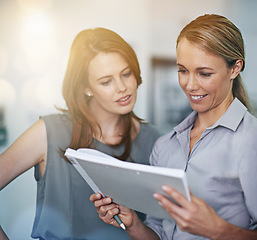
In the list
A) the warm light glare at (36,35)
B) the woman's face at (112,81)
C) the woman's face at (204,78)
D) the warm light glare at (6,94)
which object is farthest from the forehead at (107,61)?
the warm light glare at (6,94)

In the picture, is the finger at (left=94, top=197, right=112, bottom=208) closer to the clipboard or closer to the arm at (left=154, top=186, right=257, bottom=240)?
the clipboard

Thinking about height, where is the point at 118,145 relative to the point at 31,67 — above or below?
below

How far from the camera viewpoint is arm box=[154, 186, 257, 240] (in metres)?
0.60

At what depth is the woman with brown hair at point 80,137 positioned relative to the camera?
102cm

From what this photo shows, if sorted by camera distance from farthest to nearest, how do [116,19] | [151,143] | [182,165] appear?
[116,19] < [151,143] < [182,165]

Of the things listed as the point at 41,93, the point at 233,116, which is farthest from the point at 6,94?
the point at 233,116

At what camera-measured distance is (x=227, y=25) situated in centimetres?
78

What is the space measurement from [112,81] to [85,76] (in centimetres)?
11

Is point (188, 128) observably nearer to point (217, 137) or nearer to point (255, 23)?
point (217, 137)

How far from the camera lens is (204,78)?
0.79 meters

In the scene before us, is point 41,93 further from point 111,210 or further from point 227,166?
point 227,166

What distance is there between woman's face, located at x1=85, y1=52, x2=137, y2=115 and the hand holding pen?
1.06 ft

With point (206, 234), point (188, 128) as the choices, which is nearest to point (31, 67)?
point (188, 128)

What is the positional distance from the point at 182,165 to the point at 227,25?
0.41 meters
